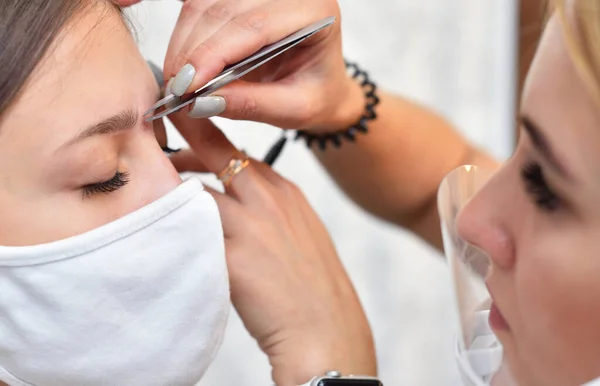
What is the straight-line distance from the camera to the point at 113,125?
2.01 ft

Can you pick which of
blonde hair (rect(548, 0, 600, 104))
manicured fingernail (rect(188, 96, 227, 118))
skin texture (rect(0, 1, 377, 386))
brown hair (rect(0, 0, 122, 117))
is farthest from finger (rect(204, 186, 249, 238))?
blonde hair (rect(548, 0, 600, 104))

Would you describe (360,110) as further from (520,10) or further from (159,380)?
(520,10)

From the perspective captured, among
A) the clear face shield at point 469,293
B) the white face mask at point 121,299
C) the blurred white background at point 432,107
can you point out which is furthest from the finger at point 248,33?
the blurred white background at point 432,107

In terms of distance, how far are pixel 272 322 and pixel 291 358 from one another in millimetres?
42

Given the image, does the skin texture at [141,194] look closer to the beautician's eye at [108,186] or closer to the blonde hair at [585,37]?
the beautician's eye at [108,186]

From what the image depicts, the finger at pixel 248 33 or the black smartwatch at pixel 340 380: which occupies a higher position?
the finger at pixel 248 33

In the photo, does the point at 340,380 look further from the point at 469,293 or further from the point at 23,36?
the point at 23,36

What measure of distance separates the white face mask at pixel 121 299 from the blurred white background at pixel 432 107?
2.03 feet

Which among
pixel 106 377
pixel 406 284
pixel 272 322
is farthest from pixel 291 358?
pixel 406 284

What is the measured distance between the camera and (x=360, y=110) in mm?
870

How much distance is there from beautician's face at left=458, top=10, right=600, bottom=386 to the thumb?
0.21 m

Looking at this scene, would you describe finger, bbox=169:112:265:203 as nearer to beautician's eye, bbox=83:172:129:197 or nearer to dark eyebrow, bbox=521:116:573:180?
beautician's eye, bbox=83:172:129:197

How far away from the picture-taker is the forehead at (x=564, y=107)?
469mm

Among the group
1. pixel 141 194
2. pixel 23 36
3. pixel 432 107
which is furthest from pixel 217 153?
pixel 432 107
